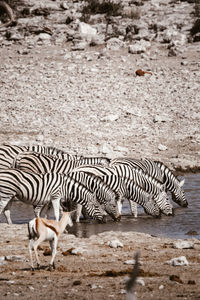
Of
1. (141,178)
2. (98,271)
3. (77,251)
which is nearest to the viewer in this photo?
(98,271)

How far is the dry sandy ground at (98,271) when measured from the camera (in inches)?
248

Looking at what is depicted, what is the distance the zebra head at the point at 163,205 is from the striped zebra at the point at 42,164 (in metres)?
2.07

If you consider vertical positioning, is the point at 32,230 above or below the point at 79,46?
above

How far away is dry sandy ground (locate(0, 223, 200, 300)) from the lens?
6.31 meters

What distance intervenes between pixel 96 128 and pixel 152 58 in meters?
6.35

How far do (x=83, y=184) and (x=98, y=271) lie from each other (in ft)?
17.5

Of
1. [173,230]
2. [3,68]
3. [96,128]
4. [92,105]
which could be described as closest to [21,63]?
[3,68]

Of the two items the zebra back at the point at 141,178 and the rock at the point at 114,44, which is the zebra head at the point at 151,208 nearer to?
the zebra back at the point at 141,178

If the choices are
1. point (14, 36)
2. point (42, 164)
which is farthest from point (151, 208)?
point (14, 36)

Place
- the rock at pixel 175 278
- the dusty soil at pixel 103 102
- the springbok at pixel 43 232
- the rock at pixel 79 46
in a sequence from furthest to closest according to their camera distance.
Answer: the rock at pixel 79 46
the dusty soil at pixel 103 102
the springbok at pixel 43 232
the rock at pixel 175 278

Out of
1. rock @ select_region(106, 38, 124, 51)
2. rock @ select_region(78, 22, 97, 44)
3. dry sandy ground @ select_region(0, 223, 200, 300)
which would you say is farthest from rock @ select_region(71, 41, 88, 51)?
dry sandy ground @ select_region(0, 223, 200, 300)

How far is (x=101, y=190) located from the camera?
44.2 feet

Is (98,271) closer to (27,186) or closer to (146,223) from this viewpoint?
(27,186)

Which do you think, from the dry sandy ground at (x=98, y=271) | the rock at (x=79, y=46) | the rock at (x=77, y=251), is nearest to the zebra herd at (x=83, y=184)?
the dry sandy ground at (x=98, y=271)
